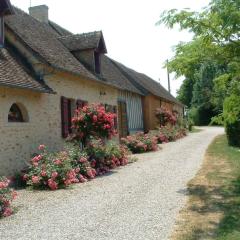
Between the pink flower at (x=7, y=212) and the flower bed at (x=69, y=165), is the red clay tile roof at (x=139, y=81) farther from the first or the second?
the pink flower at (x=7, y=212)

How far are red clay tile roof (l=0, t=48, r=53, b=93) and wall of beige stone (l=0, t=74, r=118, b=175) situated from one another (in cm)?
32

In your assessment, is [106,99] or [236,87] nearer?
[236,87]

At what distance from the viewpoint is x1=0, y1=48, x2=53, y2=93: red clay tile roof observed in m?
10.7

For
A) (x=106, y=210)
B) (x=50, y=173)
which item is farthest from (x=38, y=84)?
(x=106, y=210)

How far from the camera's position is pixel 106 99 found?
63.9 feet

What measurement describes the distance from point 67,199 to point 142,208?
188 centimetres

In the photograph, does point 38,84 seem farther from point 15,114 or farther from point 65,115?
point 65,115

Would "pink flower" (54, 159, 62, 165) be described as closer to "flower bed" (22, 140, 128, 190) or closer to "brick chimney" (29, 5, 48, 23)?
"flower bed" (22, 140, 128, 190)

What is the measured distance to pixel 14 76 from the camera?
1130 centimetres

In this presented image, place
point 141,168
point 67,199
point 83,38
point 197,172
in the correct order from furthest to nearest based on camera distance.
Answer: point 83,38
point 141,168
point 197,172
point 67,199

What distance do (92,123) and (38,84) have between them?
7.07 feet

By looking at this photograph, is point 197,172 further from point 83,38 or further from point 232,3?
point 83,38

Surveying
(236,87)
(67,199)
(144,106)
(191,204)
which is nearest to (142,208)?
(191,204)

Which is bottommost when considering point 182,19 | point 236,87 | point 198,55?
point 236,87
